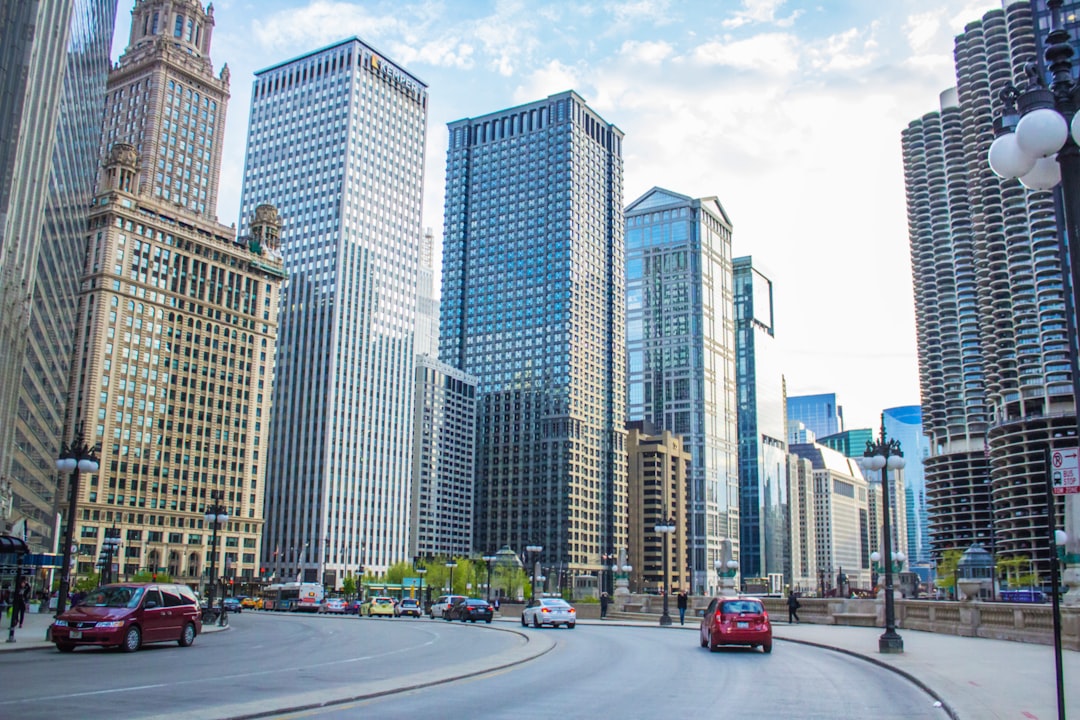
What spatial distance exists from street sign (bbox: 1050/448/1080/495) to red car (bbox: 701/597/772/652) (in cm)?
1587

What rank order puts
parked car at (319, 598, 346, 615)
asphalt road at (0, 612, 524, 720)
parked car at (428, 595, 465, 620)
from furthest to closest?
parked car at (319, 598, 346, 615)
parked car at (428, 595, 465, 620)
asphalt road at (0, 612, 524, 720)

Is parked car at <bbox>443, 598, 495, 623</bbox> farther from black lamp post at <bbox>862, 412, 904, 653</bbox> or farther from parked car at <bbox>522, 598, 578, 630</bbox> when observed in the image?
black lamp post at <bbox>862, 412, 904, 653</bbox>

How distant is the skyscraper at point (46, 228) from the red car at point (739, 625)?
127 ft

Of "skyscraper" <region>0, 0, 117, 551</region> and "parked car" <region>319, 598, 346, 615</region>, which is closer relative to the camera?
"skyscraper" <region>0, 0, 117, 551</region>

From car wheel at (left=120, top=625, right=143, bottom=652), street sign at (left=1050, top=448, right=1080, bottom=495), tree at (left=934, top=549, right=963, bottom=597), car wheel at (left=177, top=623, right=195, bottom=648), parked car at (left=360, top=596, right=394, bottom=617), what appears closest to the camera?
street sign at (left=1050, top=448, right=1080, bottom=495)

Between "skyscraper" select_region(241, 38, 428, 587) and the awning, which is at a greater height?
"skyscraper" select_region(241, 38, 428, 587)

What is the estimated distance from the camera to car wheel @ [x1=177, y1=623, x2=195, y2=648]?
2806 centimetres

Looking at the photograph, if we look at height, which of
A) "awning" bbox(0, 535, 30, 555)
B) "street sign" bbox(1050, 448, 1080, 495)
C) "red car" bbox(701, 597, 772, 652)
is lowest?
"red car" bbox(701, 597, 772, 652)

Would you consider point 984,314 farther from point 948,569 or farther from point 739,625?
point 739,625

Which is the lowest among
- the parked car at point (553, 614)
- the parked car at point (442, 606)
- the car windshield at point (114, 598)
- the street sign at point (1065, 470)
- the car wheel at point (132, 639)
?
the parked car at point (442, 606)

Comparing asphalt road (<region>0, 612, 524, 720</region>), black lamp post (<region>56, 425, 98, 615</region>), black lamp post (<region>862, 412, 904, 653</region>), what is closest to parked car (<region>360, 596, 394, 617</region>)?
asphalt road (<region>0, 612, 524, 720</region>)

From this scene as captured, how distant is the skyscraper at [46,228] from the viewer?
48.6 metres

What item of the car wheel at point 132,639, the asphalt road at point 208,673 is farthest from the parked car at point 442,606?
the car wheel at point 132,639

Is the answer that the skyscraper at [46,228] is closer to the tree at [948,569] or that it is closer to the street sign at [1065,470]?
the street sign at [1065,470]
